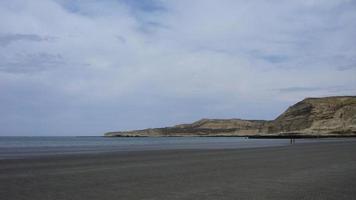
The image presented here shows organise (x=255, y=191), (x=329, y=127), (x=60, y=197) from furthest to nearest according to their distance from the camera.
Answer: (x=329, y=127), (x=255, y=191), (x=60, y=197)

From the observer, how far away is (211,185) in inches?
611

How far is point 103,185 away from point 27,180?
4103 millimetres

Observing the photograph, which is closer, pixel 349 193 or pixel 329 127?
pixel 349 193

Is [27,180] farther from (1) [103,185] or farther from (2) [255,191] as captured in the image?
(2) [255,191]

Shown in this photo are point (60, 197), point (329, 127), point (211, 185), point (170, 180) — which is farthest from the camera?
point (329, 127)

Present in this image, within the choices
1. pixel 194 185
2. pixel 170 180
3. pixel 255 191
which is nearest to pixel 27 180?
pixel 170 180

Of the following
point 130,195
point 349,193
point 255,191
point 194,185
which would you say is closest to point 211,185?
point 194,185

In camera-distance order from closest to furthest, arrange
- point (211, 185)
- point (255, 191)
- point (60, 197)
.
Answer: point (60, 197), point (255, 191), point (211, 185)

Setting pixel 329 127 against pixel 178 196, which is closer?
pixel 178 196

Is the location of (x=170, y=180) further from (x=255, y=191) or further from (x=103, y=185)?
(x=255, y=191)

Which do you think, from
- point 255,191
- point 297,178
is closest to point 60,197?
point 255,191

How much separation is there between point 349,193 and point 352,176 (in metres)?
5.35

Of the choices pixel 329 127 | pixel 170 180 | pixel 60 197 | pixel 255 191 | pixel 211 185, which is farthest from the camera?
pixel 329 127

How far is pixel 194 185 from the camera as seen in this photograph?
15.5m
